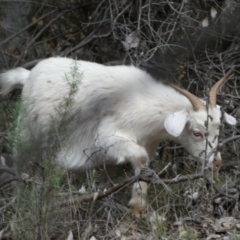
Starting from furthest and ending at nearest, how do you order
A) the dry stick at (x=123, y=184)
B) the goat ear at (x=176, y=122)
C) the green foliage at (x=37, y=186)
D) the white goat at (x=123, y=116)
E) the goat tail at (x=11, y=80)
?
the goat tail at (x=11, y=80)
the white goat at (x=123, y=116)
the goat ear at (x=176, y=122)
the dry stick at (x=123, y=184)
the green foliage at (x=37, y=186)

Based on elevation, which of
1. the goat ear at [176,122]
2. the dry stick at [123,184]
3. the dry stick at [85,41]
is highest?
the goat ear at [176,122]

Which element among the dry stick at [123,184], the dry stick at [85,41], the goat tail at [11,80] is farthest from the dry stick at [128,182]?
the dry stick at [85,41]

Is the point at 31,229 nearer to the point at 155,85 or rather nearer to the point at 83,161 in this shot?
the point at 83,161

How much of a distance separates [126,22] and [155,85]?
190cm

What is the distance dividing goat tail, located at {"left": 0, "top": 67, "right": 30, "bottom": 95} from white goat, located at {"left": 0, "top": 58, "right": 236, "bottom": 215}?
54cm

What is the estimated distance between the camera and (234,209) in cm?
594

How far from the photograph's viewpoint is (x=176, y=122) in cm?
602

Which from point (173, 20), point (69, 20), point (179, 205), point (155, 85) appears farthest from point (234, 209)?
point (69, 20)

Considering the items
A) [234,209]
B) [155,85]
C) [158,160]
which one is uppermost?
[155,85]

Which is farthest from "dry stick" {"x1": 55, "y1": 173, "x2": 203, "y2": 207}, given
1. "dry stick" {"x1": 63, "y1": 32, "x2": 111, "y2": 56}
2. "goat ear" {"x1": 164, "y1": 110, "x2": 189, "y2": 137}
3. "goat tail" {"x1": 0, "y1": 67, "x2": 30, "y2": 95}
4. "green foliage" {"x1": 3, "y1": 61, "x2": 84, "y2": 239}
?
"dry stick" {"x1": 63, "y1": 32, "x2": 111, "y2": 56}

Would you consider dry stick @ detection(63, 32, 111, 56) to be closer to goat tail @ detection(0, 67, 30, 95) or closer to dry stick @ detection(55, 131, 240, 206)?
goat tail @ detection(0, 67, 30, 95)

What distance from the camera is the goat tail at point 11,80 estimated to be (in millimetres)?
7430

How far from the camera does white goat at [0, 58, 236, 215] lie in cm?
619

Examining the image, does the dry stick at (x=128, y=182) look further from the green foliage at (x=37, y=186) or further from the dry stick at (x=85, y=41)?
the dry stick at (x=85, y=41)
